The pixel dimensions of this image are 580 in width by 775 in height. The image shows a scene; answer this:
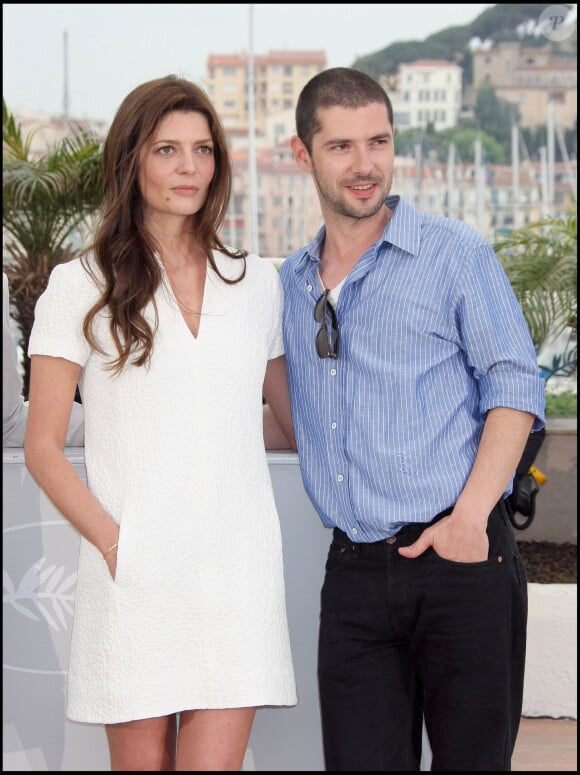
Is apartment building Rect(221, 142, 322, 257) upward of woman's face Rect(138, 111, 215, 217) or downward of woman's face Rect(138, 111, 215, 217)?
upward

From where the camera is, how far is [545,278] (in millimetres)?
→ 4910

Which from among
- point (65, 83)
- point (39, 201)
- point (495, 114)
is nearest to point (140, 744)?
point (39, 201)

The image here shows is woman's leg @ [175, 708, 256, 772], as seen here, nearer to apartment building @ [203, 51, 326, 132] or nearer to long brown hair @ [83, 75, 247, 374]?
long brown hair @ [83, 75, 247, 374]

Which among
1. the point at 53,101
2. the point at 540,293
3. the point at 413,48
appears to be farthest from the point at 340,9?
the point at 540,293

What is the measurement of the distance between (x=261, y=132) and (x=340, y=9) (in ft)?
32.5

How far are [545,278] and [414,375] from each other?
3.17 metres

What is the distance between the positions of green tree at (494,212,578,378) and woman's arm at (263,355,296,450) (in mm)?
2796

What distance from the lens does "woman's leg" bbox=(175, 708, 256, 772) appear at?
181 centimetres

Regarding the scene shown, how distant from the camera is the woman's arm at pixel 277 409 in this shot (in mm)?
2160

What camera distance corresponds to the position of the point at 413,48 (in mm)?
71125

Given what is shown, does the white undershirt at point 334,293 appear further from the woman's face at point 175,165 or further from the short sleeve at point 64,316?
the short sleeve at point 64,316

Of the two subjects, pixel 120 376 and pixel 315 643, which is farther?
pixel 315 643

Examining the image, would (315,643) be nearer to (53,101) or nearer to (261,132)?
(53,101)

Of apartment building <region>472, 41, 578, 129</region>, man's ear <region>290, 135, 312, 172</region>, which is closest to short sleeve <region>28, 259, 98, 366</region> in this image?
man's ear <region>290, 135, 312, 172</region>
